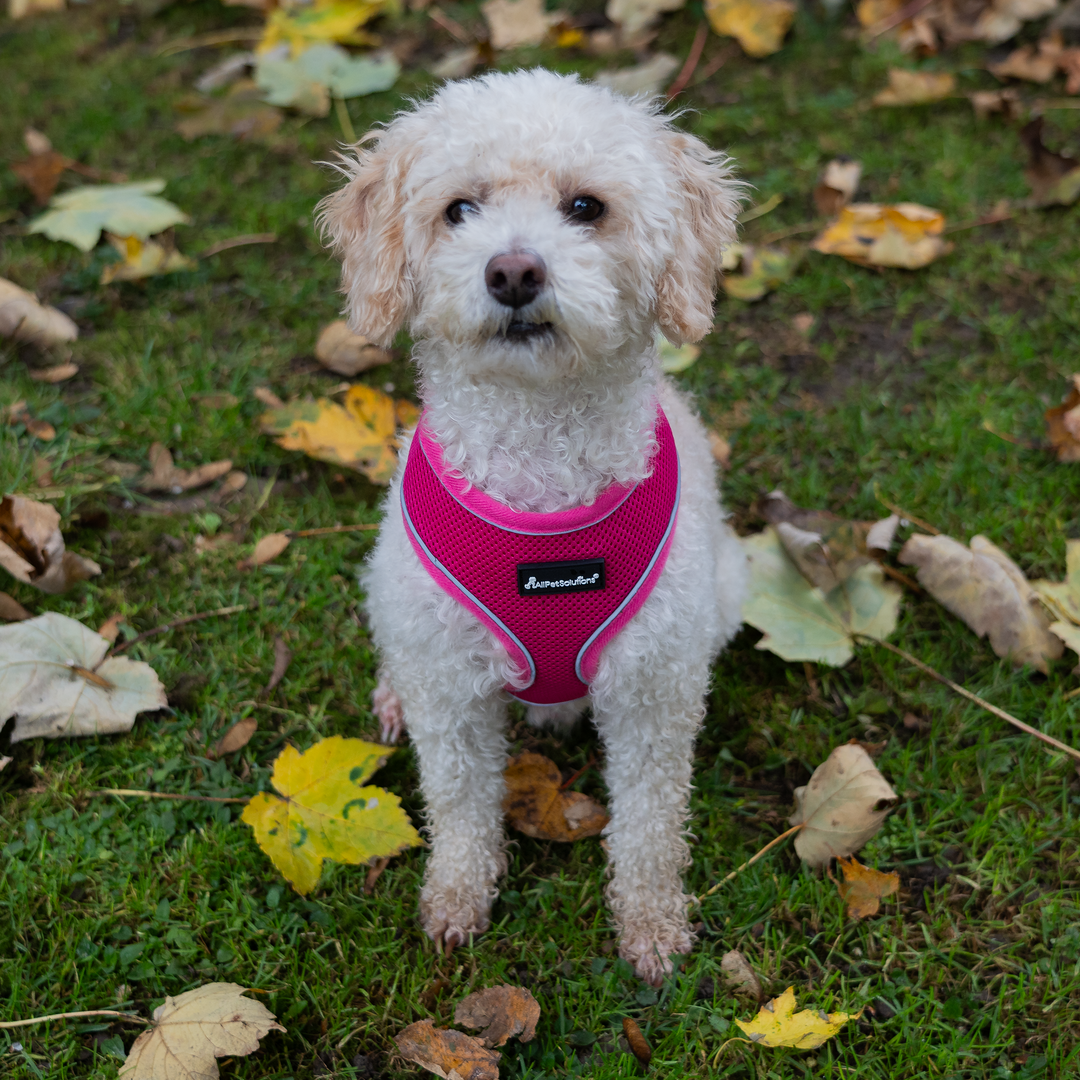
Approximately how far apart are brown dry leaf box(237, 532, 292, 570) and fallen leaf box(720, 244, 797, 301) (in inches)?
88.6

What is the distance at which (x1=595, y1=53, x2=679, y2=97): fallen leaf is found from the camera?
16.6 ft

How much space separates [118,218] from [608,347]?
325cm

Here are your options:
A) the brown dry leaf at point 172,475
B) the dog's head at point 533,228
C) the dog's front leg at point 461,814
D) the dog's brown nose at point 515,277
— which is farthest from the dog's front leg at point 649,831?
the brown dry leaf at point 172,475

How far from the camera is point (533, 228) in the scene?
199cm

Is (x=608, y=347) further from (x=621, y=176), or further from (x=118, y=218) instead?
(x=118, y=218)

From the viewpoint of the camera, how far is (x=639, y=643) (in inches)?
94.0

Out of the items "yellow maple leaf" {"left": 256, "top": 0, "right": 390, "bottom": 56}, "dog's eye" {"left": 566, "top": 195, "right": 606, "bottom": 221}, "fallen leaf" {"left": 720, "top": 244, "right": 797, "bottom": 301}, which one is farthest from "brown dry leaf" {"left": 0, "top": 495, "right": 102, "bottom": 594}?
"yellow maple leaf" {"left": 256, "top": 0, "right": 390, "bottom": 56}

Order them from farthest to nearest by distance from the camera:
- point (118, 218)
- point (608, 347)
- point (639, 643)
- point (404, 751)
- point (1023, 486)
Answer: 1. point (118, 218)
2. point (1023, 486)
3. point (404, 751)
4. point (639, 643)
5. point (608, 347)

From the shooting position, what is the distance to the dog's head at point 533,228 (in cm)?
198

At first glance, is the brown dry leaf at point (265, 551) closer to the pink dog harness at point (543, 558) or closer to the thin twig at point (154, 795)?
the thin twig at point (154, 795)

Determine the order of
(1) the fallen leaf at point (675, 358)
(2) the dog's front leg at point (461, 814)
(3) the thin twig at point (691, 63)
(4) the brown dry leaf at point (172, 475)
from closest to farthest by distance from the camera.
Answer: (2) the dog's front leg at point (461, 814)
(4) the brown dry leaf at point (172, 475)
(1) the fallen leaf at point (675, 358)
(3) the thin twig at point (691, 63)

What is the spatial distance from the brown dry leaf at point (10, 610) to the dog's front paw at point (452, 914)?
161 centimetres

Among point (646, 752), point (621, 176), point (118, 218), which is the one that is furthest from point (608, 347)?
point (118, 218)

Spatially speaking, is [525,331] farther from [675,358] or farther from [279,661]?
[675,358]
